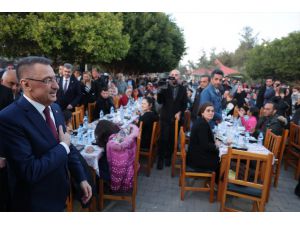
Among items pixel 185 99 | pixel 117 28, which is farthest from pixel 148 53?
pixel 185 99

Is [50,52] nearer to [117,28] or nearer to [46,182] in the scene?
[117,28]

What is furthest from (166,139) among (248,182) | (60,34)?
(60,34)

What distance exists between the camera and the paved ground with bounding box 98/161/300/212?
375 cm

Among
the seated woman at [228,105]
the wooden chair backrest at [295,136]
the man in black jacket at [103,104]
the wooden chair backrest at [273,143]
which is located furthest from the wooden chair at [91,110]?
the wooden chair backrest at [295,136]

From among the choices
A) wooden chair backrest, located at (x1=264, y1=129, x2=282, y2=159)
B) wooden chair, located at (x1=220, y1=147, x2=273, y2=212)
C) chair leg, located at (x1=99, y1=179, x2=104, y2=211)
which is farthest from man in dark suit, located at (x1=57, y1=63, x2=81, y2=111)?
wooden chair backrest, located at (x1=264, y1=129, x2=282, y2=159)

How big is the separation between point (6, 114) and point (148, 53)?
16.6 m

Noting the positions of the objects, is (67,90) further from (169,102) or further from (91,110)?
(169,102)

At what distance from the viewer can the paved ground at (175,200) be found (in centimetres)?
375

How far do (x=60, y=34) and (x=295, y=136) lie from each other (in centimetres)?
887

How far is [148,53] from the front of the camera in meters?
17.6

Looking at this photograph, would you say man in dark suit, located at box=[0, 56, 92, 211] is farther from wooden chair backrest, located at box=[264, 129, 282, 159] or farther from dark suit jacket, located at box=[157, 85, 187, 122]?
dark suit jacket, located at box=[157, 85, 187, 122]

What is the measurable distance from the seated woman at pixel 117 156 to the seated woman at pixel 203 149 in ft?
3.28

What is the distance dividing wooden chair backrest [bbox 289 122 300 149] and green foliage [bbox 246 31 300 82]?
861 inches

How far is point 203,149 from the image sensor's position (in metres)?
3.93
